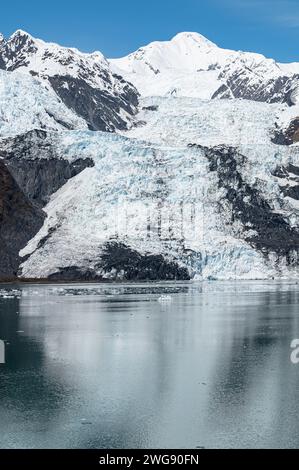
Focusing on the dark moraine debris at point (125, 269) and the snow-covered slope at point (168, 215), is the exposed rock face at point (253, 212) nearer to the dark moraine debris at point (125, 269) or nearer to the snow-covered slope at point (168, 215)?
the snow-covered slope at point (168, 215)

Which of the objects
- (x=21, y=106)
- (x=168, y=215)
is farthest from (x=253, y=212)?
(x=21, y=106)

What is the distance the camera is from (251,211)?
531 feet

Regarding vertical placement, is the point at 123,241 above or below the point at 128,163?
below

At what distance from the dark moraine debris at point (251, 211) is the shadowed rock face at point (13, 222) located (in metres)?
41.0

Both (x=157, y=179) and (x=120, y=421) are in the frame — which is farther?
(x=157, y=179)

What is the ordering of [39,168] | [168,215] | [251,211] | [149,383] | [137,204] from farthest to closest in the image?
[39,168] < [251,211] < [168,215] < [137,204] < [149,383]

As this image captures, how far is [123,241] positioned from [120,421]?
4479 inches

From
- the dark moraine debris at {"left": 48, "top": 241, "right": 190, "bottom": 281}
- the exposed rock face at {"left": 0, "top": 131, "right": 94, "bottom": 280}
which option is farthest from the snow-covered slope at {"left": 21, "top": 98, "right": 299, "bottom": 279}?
the exposed rock face at {"left": 0, "top": 131, "right": 94, "bottom": 280}

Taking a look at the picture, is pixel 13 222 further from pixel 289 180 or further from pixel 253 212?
pixel 289 180

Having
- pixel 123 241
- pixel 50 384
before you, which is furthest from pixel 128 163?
pixel 50 384

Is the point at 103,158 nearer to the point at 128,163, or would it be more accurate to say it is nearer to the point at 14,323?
the point at 128,163

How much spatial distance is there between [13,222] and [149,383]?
112m

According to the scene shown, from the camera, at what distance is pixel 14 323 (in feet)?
168

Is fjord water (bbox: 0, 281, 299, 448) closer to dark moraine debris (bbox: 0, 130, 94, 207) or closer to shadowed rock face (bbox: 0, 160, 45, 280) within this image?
shadowed rock face (bbox: 0, 160, 45, 280)
